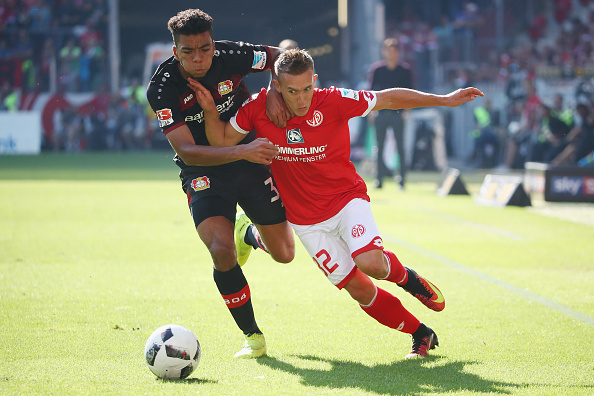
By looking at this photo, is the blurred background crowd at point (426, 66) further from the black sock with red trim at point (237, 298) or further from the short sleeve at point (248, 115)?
the black sock with red trim at point (237, 298)

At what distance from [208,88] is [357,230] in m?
1.34

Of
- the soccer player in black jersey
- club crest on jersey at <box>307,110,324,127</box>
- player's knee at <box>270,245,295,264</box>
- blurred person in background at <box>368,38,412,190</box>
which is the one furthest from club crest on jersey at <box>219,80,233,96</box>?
blurred person in background at <box>368,38,412,190</box>

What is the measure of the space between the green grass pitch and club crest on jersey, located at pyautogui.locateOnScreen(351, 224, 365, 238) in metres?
0.69

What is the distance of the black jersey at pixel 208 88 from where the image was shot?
489cm

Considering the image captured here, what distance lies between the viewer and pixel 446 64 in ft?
79.6

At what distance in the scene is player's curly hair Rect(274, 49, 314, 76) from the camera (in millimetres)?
4594

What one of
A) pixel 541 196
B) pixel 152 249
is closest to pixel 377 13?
pixel 541 196

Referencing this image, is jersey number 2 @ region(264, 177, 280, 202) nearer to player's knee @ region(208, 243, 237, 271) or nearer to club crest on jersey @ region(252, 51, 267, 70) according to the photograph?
player's knee @ region(208, 243, 237, 271)

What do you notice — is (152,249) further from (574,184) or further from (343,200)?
(574,184)

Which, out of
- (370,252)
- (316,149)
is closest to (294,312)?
(370,252)

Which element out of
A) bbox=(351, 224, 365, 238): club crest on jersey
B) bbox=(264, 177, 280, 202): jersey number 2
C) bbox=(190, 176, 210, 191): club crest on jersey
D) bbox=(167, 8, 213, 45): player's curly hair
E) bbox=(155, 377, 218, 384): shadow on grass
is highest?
bbox=(167, 8, 213, 45): player's curly hair

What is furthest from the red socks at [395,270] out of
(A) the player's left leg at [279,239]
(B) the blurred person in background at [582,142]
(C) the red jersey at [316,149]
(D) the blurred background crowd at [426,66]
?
(D) the blurred background crowd at [426,66]

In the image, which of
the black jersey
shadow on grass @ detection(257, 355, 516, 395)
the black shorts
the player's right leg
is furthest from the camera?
the black shorts

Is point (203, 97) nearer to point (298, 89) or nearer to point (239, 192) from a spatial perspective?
point (298, 89)
